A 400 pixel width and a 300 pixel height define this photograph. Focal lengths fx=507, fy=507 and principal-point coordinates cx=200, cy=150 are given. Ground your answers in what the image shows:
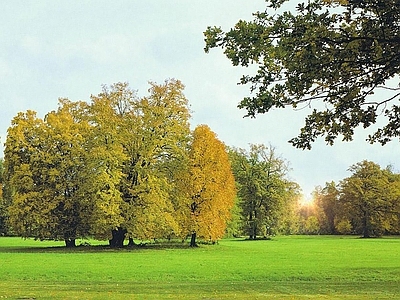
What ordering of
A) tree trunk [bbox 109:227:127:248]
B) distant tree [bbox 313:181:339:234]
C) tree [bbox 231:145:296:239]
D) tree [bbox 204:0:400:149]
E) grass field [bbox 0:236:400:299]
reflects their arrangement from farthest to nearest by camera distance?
distant tree [bbox 313:181:339:234] → tree [bbox 231:145:296:239] → tree trunk [bbox 109:227:127:248] → grass field [bbox 0:236:400:299] → tree [bbox 204:0:400:149]

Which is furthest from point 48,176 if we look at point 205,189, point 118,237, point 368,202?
point 368,202

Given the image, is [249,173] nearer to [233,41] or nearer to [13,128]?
[13,128]

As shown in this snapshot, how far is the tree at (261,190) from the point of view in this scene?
3322 inches

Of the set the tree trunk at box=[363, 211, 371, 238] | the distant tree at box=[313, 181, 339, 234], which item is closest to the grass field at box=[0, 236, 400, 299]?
the tree trunk at box=[363, 211, 371, 238]

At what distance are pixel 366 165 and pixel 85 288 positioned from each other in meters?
93.1

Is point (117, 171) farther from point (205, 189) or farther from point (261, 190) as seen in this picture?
point (261, 190)

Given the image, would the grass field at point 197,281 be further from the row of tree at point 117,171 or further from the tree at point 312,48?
the row of tree at point 117,171

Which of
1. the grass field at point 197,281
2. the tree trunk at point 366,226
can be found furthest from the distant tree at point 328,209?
the grass field at point 197,281

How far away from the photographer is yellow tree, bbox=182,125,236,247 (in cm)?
5031

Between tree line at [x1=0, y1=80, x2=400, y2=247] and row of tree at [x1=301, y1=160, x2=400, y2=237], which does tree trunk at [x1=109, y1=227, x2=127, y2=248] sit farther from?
row of tree at [x1=301, y1=160, x2=400, y2=237]

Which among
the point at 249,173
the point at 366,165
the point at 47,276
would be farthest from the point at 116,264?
the point at 366,165

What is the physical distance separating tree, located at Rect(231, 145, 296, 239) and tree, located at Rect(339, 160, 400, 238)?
19.3m

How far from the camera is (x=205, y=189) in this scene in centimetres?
5128

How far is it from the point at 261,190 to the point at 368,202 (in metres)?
26.4
